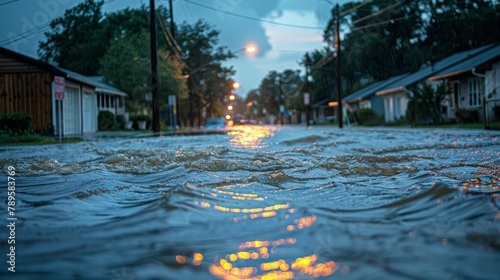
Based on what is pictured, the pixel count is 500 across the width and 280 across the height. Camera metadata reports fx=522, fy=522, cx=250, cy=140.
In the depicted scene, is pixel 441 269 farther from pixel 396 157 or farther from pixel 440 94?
pixel 440 94

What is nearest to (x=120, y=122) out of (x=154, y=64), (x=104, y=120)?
(x=104, y=120)

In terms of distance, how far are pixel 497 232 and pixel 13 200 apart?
4100mm

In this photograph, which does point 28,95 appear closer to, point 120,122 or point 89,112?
point 89,112

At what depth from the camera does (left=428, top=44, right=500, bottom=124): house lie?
24.6 m

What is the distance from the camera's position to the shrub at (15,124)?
1825 cm

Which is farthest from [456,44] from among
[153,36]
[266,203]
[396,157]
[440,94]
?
[266,203]

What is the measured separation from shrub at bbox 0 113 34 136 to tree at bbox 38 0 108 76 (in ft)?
119

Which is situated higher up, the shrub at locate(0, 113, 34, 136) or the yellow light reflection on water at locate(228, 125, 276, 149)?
the shrub at locate(0, 113, 34, 136)

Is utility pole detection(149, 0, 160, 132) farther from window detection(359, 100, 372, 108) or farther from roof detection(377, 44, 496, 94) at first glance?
window detection(359, 100, 372, 108)

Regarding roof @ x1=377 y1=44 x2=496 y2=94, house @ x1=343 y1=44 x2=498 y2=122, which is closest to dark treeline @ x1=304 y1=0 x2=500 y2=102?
house @ x1=343 y1=44 x2=498 y2=122

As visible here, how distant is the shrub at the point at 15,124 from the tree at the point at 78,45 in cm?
3622

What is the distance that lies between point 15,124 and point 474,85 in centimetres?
2219

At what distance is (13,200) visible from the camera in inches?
193

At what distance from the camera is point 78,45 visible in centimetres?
5731
